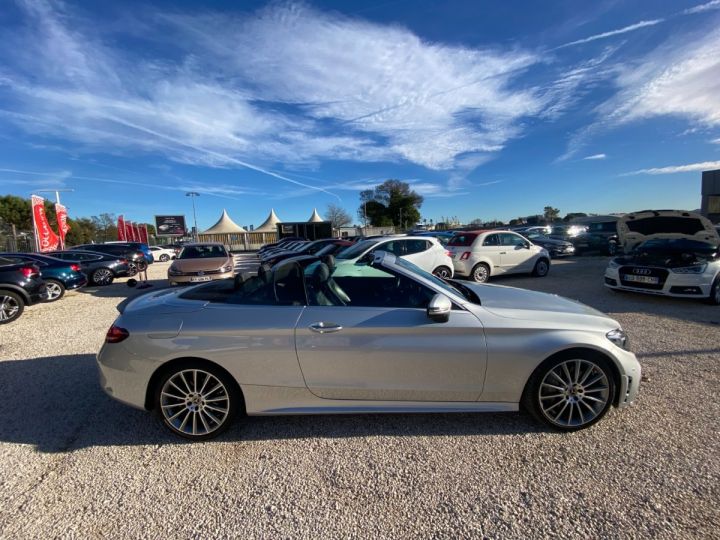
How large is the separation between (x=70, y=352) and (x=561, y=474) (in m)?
6.03

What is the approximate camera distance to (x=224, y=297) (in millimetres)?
2918

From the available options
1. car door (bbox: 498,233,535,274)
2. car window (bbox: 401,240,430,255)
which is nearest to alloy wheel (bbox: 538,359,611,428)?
car window (bbox: 401,240,430,255)

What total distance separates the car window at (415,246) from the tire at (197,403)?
7271 millimetres

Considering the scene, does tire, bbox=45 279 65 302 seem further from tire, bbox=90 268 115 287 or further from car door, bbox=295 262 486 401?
car door, bbox=295 262 486 401

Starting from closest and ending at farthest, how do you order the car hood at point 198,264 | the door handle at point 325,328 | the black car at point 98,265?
the door handle at point 325,328 → the car hood at point 198,264 → the black car at point 98,265

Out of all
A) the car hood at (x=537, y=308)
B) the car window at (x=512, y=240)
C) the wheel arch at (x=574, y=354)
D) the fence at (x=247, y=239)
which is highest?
the fence at (x=247, y=239)

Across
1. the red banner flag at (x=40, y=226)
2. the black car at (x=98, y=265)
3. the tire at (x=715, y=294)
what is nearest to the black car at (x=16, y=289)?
the black car at (x=98, y=265)

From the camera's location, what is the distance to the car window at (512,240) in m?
10.4

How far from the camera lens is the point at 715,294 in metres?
6.38

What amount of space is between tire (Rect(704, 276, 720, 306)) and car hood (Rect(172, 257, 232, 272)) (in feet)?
36.5

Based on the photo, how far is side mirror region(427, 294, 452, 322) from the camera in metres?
2.43

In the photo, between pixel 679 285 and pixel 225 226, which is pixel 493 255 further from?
pixel 225 226

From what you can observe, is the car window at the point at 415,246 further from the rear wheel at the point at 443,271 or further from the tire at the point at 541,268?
the tire at the point at 541,268

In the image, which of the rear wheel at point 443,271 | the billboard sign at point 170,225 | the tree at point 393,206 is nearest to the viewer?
the rear wheel at point 443,271
